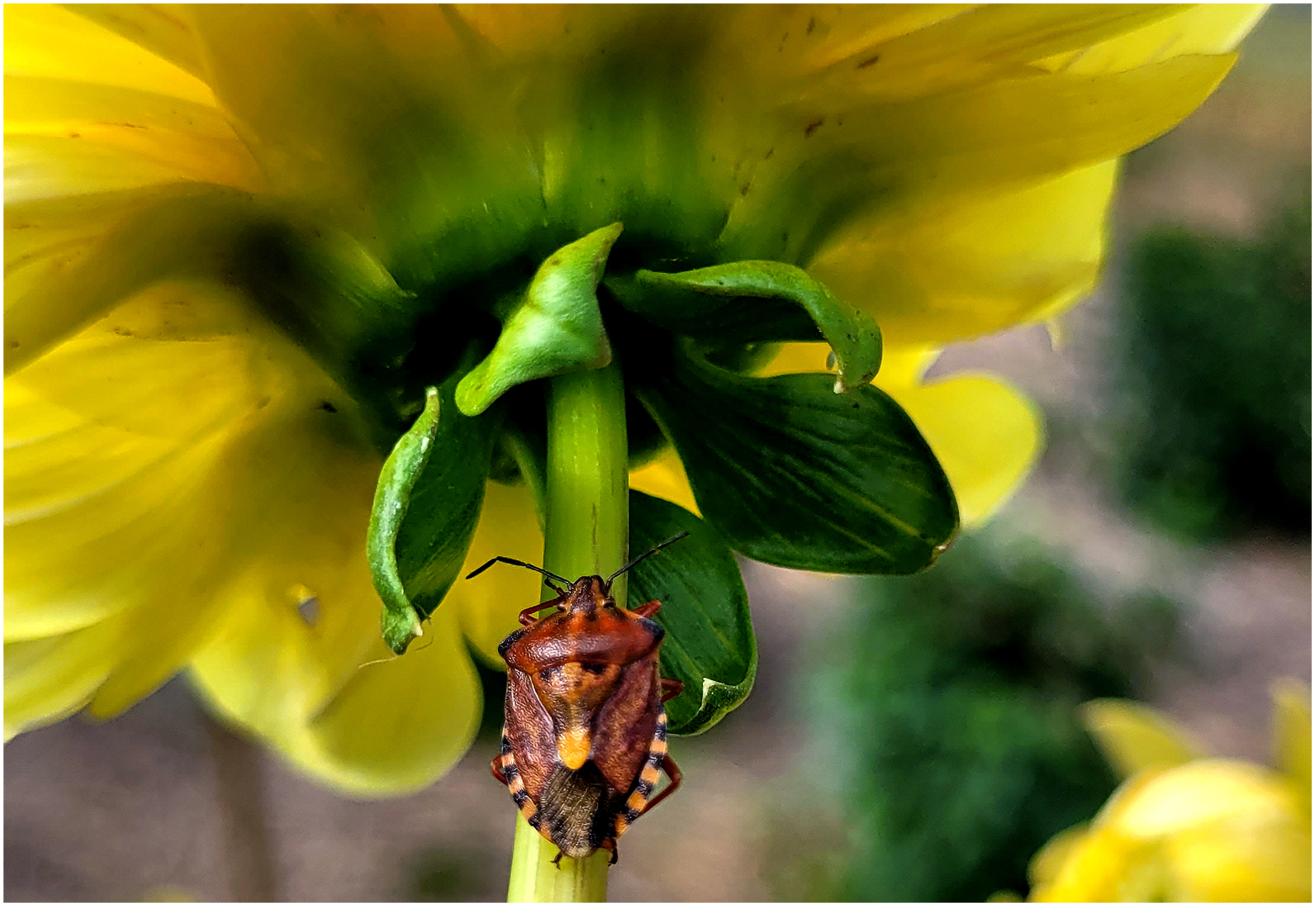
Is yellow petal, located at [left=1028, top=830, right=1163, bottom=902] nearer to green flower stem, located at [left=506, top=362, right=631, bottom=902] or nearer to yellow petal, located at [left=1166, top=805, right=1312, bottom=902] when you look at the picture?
yellow petal, located at [left=1166, top=805, right=1312, bottom=902]

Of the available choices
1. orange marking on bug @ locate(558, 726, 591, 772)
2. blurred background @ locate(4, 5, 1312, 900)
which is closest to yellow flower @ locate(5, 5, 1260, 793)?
orange marking on bug @ locate(558, 726, 591, 772)

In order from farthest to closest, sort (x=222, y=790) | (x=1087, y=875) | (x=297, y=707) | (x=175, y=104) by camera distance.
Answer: (x=222, y=790)
(x=1087, y=875)
(x=297, y=707)
(x=175, y=104)

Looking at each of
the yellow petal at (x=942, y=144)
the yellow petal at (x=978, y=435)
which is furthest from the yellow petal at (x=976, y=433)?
the yellow petal at (x=942, y=144)

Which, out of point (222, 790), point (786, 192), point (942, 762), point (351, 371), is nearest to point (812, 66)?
point (786, 192)

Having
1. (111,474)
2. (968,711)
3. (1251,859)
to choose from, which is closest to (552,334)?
(111,474)

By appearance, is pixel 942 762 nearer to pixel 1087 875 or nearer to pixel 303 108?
pixel 1087 875

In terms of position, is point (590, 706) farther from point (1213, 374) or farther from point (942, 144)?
point (1213, 374)
